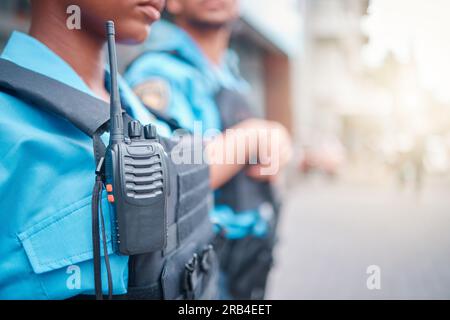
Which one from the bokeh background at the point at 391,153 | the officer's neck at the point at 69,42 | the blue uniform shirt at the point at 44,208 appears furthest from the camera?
the bokeh background at the point at 391,153

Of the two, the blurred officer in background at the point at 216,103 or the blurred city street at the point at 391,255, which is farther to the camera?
the blurred officer in background at the point at 216,103

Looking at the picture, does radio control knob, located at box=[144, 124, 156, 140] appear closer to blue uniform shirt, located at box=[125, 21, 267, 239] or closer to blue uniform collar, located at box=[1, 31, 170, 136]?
blue uniform collar, located at box=[1, 31, 170, 136]

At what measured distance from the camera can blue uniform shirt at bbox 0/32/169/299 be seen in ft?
1.67

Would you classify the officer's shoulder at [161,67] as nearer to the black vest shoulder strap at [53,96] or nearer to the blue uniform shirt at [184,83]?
the blue uniform shirt at [184,83]

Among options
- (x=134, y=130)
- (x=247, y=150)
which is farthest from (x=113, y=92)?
(x=247, y=150)

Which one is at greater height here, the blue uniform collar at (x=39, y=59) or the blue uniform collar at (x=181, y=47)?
the blue uniform collar at (x=181, y=47)

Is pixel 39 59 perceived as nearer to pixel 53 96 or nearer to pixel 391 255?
pixel 53 96

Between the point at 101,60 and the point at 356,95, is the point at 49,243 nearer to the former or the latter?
the point at 101,60

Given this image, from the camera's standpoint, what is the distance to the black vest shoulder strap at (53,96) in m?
0.53

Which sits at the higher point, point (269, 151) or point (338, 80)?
point (338, 80)

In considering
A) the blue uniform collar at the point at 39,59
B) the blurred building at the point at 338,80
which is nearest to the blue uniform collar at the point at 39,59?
the blue uniform collar at the point at 39,59

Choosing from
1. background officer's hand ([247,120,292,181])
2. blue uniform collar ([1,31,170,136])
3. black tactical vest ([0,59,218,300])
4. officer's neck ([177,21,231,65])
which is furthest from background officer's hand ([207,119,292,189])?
blue uniform collar ([1,31,170,136])

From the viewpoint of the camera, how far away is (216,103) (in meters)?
1.07

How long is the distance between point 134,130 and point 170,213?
0.17 m
